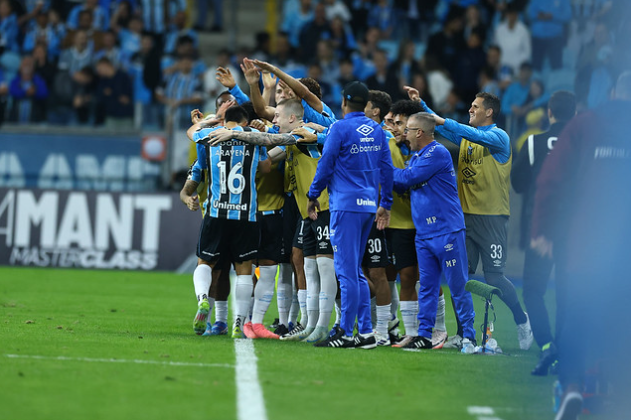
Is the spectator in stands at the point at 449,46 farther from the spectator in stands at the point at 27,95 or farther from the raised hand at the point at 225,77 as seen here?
the raised hand at the point at 225,77

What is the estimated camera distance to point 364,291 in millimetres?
8883

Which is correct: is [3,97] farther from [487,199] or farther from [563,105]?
[563,105]

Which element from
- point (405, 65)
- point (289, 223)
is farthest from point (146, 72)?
point (289, 223)

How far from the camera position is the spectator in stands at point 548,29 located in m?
21.0

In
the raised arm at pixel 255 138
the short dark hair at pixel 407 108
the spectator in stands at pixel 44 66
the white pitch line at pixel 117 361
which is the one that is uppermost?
the spectator in stands at pixel 44 66

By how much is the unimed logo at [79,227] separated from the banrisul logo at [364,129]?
414 inches

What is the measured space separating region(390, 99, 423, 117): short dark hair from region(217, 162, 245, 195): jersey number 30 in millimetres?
1627

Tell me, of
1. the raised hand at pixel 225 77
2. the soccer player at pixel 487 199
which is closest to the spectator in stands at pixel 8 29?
the raised hand at pixel 225 77

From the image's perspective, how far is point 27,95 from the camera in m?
19.9

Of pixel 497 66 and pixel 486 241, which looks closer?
pixel 486 241

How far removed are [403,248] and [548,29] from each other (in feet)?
42.5

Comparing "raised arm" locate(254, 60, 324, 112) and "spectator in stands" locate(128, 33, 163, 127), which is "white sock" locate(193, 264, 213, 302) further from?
"spectator in stands" locate(128, 33, 163, 127)

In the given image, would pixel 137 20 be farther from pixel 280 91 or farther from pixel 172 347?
pixel 172 347

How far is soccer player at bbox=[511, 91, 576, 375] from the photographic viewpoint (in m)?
7.60
